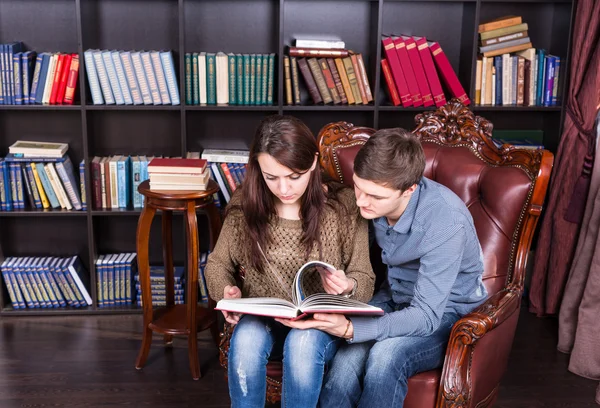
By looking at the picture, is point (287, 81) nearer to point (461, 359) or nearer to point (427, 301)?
point (427, 301)

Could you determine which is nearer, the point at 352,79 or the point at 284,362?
the point at 284,362

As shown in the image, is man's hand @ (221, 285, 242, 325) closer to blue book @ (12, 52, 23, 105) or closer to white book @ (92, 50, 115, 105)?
white book @ (92, 50, 115, 105)

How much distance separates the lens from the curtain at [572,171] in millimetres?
3309

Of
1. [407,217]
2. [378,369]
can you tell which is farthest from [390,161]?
[378,369]

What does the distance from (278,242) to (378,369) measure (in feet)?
1.81

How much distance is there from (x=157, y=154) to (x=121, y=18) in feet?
2.13

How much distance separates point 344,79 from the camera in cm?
A: 350

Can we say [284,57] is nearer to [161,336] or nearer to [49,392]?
[161,336]

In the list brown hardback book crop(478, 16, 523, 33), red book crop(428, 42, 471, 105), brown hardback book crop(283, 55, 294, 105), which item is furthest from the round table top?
brown hardback book crop(478, 16, 523, 33)

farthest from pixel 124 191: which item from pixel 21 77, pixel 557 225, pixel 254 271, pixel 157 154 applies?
pixel 557 225

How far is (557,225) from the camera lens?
3.48 m

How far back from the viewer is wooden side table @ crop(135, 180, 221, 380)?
298 cm

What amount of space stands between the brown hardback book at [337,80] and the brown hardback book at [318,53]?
0.03m

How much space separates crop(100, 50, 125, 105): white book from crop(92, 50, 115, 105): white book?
1cm
